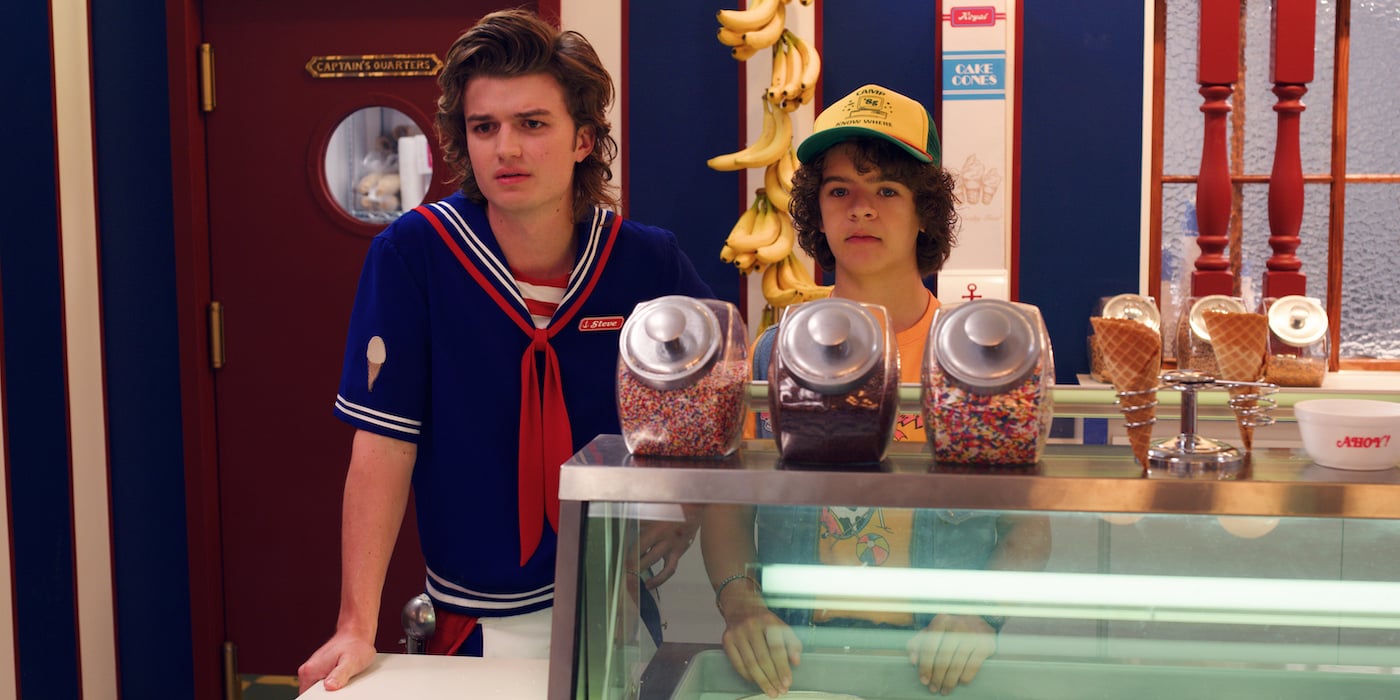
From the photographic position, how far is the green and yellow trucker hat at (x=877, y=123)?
1.76 m

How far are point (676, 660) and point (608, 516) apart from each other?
0.16m

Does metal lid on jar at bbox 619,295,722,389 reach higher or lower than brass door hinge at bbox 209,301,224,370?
higher

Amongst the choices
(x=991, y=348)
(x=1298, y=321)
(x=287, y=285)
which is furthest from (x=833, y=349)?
(x=287, y=285)

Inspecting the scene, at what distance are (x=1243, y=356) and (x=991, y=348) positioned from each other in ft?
0.90

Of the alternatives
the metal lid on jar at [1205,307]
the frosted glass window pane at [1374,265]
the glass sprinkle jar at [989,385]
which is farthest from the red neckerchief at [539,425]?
the frosted glass window pane at [1374,265]

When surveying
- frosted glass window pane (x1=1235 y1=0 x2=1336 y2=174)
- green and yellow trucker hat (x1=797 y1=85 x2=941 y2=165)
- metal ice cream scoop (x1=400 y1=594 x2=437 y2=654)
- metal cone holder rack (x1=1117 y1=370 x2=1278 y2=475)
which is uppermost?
frosted glass window pane (x1=1235 y1=0 x2=1336 y2=174)

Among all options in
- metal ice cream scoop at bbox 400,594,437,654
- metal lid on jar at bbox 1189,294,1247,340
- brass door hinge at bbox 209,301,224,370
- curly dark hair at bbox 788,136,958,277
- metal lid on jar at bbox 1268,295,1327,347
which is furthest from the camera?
brass door hinge at bbox 209,301,224,370

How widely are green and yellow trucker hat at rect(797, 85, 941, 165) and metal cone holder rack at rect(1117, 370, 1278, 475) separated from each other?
68cm

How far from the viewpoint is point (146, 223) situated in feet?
11.6

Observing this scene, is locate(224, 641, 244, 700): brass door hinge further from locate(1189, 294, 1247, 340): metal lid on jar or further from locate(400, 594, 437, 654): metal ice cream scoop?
locate(1189, 294, 1247, 340): metal lid on jar

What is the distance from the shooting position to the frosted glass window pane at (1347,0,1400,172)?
138 inches

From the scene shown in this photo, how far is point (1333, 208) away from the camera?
11.7 ft

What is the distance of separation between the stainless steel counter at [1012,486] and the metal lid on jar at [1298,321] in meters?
2.14

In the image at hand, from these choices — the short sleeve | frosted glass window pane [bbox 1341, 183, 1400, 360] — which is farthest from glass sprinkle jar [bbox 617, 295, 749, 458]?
frosted glass window pane [bbox 1341, 183, 1400, 360]
